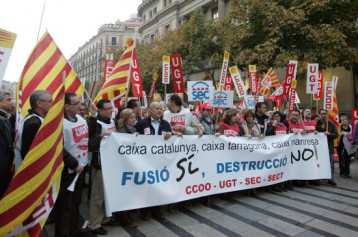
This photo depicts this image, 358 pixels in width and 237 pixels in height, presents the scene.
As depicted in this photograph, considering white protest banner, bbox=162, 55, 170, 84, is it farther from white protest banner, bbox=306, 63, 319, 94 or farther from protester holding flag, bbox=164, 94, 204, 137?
white protest banner, bbox=306, 63, 319, 94

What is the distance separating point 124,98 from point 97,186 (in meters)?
2.24

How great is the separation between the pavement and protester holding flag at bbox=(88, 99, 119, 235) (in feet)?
0.62

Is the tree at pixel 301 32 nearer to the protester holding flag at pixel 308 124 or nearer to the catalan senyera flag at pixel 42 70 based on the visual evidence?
the protester holding flag at pixel 308 124

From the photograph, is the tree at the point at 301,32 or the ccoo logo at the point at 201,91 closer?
A: the ccoo logo at the point at 201,91

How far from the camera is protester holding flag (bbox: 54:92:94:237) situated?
361cm

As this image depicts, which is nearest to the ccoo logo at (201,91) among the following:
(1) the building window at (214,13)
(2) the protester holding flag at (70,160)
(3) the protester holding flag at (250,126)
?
(3) the protester holding flag at (250,126)

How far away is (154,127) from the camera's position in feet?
15.9

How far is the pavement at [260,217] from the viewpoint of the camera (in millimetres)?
4141

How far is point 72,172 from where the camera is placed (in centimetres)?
365

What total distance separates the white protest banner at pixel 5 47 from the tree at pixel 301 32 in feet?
39.1

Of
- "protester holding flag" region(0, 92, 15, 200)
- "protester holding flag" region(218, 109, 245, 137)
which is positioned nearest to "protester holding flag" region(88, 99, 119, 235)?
"protester holding flag" region(0, 92, 15, 200)

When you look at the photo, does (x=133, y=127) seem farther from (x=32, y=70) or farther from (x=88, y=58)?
(x=88, y=58)

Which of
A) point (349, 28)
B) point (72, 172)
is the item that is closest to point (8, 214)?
point (72, 172)

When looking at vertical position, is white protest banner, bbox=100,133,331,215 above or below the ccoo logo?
below
